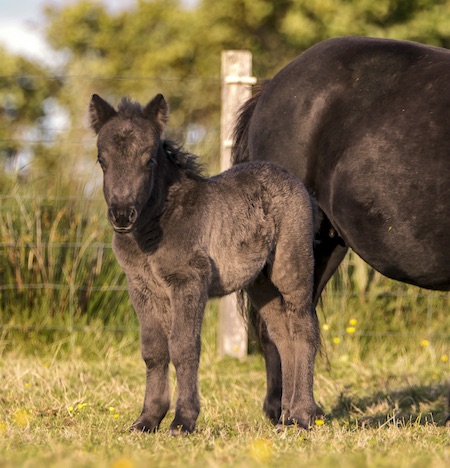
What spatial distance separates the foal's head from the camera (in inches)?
171

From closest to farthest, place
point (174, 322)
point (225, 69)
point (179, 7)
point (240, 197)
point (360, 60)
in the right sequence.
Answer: point (174, 322)
point (240, 197)
point (360, 60)
point (225, 69)
point (179, 7)

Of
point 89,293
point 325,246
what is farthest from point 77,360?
point 325,246

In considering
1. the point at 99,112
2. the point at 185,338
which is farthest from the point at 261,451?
the point at 99,112

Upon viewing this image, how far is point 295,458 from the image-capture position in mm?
3654

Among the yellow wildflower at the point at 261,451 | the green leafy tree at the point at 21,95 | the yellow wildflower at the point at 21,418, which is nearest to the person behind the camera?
the yellow wildflower at the point at 261,451

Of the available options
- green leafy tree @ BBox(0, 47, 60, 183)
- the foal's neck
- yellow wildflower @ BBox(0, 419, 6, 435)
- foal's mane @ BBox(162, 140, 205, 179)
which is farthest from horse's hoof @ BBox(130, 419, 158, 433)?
green leafy tree @ BBox(0, 47, 60, 183)

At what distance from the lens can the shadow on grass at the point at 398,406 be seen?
578 centimetres

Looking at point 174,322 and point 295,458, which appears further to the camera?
point 174,322

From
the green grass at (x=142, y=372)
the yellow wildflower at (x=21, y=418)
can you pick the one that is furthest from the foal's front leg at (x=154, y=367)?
the yellow wildflower at (x=21, y=418)

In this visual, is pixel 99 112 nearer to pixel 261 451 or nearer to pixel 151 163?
pixel 151 163

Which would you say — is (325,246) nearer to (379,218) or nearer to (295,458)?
(379,218)

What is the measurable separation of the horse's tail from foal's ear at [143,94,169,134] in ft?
5.40

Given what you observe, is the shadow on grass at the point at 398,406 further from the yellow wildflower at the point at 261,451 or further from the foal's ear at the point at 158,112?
the foal's ear at the point at 158,112

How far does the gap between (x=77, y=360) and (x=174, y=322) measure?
11.3ft
